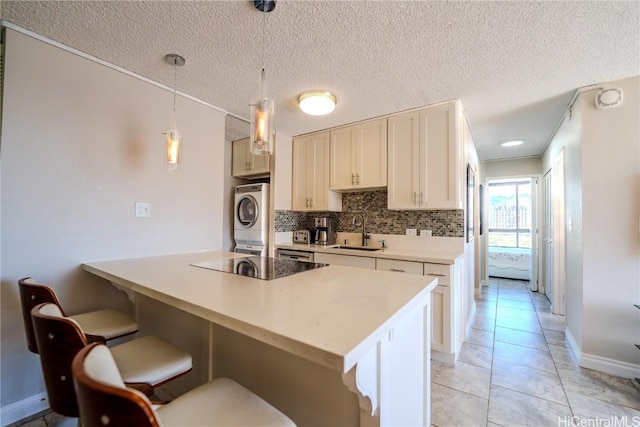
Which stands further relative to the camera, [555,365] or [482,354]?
[482,354]

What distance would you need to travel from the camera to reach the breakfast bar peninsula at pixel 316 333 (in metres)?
0.75

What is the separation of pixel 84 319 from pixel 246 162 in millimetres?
2661

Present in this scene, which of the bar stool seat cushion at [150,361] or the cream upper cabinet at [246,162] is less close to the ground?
the cream upper cabinet at [246,162]

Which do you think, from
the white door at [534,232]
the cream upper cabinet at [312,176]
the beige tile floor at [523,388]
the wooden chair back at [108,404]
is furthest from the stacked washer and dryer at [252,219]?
the white door at [534,232]

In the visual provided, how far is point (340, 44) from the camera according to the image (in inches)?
68.8

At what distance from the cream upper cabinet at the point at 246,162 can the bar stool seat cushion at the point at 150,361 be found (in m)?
2.63

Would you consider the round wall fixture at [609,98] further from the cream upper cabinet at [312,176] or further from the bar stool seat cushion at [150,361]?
the bar stool seat cushion at [150,361]

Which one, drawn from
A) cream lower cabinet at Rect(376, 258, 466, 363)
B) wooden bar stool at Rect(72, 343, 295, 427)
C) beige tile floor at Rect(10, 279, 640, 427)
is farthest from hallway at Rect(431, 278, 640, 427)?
wooden bar stool at Rect(72, 343, 295, 427)

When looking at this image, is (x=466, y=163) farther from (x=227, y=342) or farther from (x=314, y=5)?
(x=227, y=342)

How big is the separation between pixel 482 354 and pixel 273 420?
239 centimetres

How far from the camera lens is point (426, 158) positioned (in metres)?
2.68

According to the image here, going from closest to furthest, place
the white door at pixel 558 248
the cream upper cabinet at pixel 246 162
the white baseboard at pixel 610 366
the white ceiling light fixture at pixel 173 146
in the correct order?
the white ceiling light fixture at pixel 173 146, the white baseboard at pixel 610 366, the white door at pixel 558 248, the cream upper cabinet at pixel 246 162

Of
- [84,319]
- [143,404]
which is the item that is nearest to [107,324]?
[84,319]

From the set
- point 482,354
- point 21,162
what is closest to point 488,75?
point 482,354
